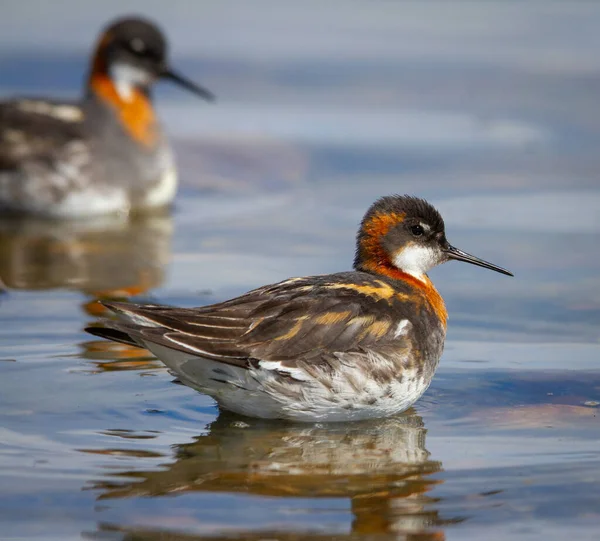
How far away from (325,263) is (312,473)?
442 centimetres

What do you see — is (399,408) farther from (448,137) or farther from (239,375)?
(448,137)

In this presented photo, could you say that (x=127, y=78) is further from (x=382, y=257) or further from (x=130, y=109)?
(x=382, y=257)

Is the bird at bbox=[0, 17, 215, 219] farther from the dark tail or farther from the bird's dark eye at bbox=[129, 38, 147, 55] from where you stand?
the dark tail

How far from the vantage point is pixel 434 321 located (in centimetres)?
829

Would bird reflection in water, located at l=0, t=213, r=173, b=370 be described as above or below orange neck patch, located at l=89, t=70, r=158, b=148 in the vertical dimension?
below

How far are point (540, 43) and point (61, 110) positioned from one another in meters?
8.34

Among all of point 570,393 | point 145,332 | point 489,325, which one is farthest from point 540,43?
point 145,332

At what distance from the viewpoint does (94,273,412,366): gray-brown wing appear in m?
7.41

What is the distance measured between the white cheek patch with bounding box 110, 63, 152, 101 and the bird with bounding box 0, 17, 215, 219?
0.04 feet

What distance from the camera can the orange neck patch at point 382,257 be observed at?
849cm

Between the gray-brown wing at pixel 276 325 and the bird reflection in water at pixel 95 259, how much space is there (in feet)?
4.46

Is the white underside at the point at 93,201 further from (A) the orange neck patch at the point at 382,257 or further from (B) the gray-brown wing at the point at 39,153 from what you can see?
(A) the orange neck patch at the point at 382,257

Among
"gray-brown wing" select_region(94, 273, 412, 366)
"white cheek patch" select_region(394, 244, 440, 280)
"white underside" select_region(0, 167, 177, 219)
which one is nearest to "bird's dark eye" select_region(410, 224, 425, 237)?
"white cheek patch" select_region(394, 244, 440, 280)

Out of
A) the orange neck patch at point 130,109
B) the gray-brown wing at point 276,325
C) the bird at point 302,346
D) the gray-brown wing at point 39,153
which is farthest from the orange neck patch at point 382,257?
the orange neck patch at point 130,109
